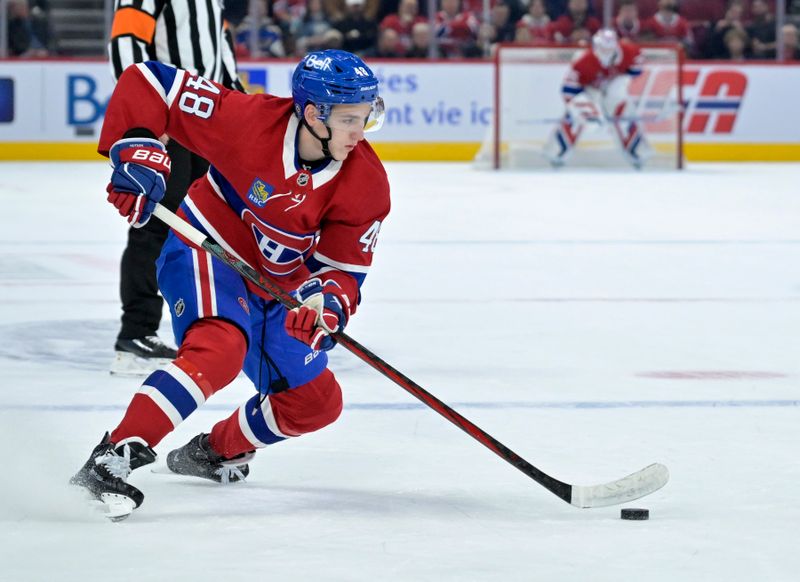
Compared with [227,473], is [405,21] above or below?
above

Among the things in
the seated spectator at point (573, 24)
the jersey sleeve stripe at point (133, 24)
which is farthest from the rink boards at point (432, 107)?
the jersey sleeve stripe at point (133, 24)

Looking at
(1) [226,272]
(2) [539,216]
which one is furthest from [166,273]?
(2) [539,216]

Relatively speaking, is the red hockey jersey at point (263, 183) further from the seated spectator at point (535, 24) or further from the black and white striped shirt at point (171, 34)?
the seated spectator at point (535, 24)

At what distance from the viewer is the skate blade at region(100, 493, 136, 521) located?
2.21 m

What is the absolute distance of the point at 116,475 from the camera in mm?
2219

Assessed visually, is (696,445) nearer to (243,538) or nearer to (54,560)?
(243,538)

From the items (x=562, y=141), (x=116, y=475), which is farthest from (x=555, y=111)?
(x=116, y=475)

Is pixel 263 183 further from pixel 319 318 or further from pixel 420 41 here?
pixel 420 41

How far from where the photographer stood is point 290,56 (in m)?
11.5

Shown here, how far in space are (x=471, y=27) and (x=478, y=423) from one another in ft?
29.4

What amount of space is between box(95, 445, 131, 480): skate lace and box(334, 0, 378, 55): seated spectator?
946 centimetres

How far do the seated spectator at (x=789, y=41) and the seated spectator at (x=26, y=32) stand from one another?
5594 mm

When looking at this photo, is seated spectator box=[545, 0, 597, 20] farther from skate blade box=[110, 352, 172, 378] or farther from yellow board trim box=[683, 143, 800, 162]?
skate blade box=[110, 352, 172, 378]

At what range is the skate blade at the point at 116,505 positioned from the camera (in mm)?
2205
